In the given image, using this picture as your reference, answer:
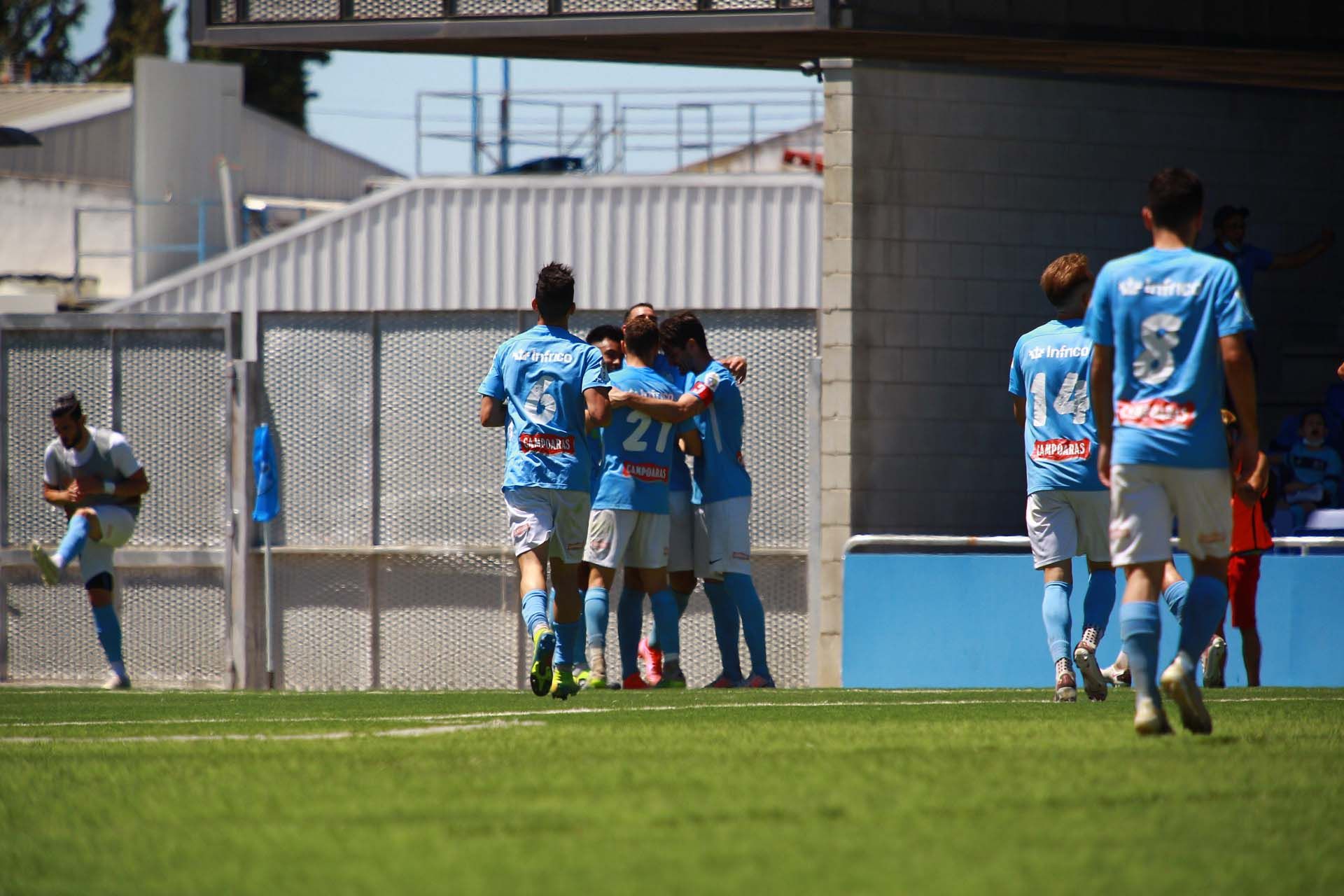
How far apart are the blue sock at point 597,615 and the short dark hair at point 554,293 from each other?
2306 millimetres

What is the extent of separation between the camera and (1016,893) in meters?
3.57

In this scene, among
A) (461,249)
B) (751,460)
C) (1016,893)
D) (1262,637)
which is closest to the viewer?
(1016,893)

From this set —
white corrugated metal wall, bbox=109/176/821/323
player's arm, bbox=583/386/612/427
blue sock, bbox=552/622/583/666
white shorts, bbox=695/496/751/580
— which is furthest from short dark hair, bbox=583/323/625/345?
white corrugated metal wall, bbox=109/176/821/323

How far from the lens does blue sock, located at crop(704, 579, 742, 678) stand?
11.8 meters

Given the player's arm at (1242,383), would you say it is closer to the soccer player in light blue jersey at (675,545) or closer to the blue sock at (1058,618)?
the blue sock at (1058,618)

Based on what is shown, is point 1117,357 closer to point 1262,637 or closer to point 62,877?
point 62,877

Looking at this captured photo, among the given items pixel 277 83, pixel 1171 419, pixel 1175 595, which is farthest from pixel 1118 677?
pixel 277 83

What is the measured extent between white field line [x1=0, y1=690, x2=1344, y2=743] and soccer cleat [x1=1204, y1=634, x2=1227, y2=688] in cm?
77

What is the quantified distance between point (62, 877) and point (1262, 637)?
33.2ft

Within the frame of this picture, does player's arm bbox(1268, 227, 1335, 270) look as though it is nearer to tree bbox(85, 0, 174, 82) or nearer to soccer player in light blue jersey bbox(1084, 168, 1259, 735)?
soccer player in light blue jersey bbox(1084, 168, 1259, 735)

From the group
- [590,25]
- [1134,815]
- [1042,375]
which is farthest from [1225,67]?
[1134,815]

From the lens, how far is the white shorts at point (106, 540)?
42.3ft

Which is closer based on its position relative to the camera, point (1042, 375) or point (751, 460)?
point (1042, 375)

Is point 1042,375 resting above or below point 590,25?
below
